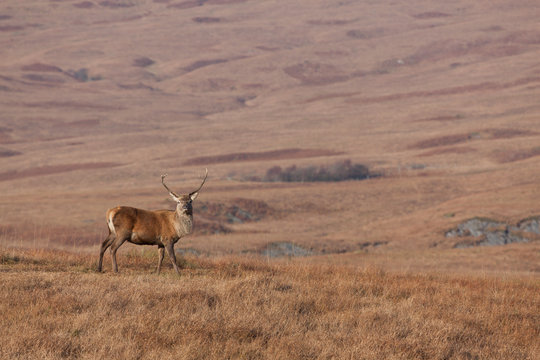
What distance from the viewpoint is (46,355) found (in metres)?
8.01

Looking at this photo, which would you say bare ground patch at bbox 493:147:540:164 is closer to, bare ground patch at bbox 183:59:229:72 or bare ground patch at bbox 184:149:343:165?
bare ground patch at bbox 184:149:343:165

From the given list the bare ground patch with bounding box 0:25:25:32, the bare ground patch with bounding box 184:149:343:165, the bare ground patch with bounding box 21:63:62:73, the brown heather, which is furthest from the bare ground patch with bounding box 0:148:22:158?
the bare ground patch with bounding box 0:25:25:32

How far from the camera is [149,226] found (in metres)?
12.1

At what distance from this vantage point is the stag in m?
11.8

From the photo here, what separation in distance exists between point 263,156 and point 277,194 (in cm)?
2740

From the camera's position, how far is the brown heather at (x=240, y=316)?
8602 millimetres

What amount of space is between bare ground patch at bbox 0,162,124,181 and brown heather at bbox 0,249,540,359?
63.9 meters

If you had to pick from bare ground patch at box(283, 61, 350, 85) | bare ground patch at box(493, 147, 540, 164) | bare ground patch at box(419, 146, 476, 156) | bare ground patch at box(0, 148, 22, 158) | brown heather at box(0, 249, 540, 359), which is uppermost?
brown heather at box(0, 249, 540, 359)

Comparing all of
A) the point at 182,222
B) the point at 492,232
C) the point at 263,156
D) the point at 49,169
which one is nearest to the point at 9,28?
the point at 49,169

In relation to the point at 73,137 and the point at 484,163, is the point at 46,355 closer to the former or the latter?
the point at 484,163

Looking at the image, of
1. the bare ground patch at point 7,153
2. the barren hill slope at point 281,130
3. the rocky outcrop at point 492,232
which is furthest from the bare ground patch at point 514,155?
the bare ground patch at point 7,153

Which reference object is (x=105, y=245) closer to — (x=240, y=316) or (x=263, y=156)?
(x=240, y=316)

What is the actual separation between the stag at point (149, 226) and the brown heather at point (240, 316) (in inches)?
19.2

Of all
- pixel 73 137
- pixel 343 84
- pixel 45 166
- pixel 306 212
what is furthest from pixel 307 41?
pixel 306 212
